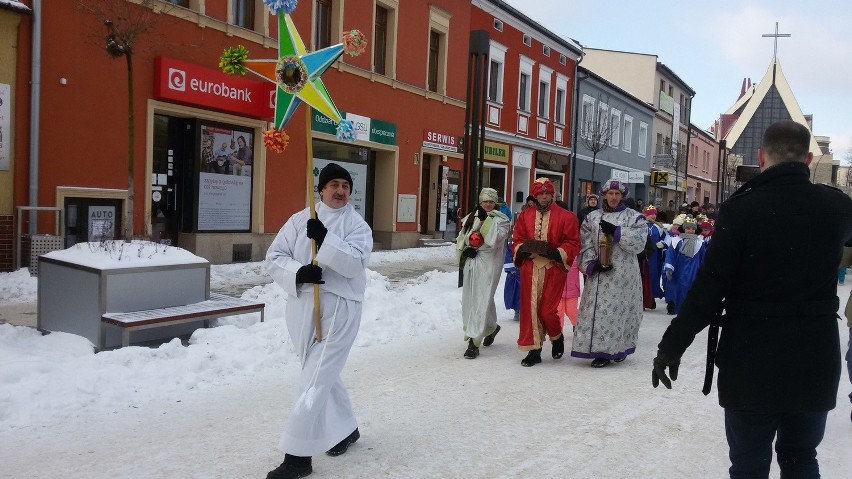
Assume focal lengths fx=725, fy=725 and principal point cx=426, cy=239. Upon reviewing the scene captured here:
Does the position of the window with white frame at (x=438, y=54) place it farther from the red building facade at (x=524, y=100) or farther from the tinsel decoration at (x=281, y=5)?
the tinsel decoration at (x=281, y=5)

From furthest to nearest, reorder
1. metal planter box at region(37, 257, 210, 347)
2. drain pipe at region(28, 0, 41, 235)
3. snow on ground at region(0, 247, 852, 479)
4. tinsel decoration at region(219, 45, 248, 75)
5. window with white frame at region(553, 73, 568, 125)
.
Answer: window with white frame at region(553, 73, 568, 125) → drain pipe at region(28, 0, 41, 235) → metal planter box at region(37, 257, 210, 347) → tinsel decoration at region(219, 45, 248, 75) → snow on ground at region(0, 247, 852, 479)

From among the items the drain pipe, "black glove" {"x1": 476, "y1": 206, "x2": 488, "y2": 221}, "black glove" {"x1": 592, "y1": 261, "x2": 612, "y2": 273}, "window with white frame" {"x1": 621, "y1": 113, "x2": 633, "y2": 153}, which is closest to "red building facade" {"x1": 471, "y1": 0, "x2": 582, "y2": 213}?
"window with white frame" {"x1": 621, "y1": 113, "x2": 633, "y2": 153}

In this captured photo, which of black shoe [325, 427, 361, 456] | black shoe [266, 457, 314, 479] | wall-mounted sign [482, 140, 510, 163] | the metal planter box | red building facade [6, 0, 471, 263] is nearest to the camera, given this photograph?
black shoe [266, 457, 314, 479]

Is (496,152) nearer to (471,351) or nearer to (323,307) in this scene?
(471,351)

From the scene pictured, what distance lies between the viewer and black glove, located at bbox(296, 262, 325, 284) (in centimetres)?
395

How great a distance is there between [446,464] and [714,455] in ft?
5.67

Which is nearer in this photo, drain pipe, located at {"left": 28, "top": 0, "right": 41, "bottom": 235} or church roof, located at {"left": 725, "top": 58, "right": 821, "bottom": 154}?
drain pipe, located at {"left": 28, "top": 0, "right": 41, "bottom": 235}

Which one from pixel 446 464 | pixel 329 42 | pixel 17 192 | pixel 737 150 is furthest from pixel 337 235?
pixel 737 150

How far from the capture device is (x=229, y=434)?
4.62 meters

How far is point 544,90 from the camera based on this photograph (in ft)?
90.9

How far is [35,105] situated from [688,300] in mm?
10235

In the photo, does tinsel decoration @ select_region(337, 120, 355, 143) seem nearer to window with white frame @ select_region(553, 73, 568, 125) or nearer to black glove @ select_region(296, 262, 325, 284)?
black glove @ select_region(296, 262, 325, 284)

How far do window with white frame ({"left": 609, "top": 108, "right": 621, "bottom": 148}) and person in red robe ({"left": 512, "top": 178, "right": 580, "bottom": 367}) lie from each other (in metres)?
26.8

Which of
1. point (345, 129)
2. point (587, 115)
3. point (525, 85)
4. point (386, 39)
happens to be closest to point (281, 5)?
point (345, 129)
